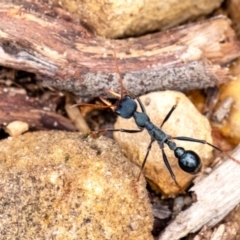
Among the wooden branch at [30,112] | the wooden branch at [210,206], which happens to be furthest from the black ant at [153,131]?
the wooden branch at [30,112]

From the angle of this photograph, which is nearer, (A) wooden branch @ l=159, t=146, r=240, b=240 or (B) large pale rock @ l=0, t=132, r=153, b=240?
(B) large pale rock @ l=0, t=132, r=153, b=240

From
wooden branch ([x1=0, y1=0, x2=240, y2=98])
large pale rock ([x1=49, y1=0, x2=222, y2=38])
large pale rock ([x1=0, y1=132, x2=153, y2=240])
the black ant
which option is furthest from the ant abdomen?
large pale rock ([x1=49, y1=0, x2=222, y2=38])

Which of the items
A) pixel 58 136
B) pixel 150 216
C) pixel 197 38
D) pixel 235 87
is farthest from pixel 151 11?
pixel 150 216

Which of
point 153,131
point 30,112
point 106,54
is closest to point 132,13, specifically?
point 106,54

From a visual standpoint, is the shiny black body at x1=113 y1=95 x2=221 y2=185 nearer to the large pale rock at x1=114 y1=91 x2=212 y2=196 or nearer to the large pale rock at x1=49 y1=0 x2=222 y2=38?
the large pale rock at x1=114 y1=91 x2=212 y2=196

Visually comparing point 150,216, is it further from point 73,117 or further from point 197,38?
point 197,38
